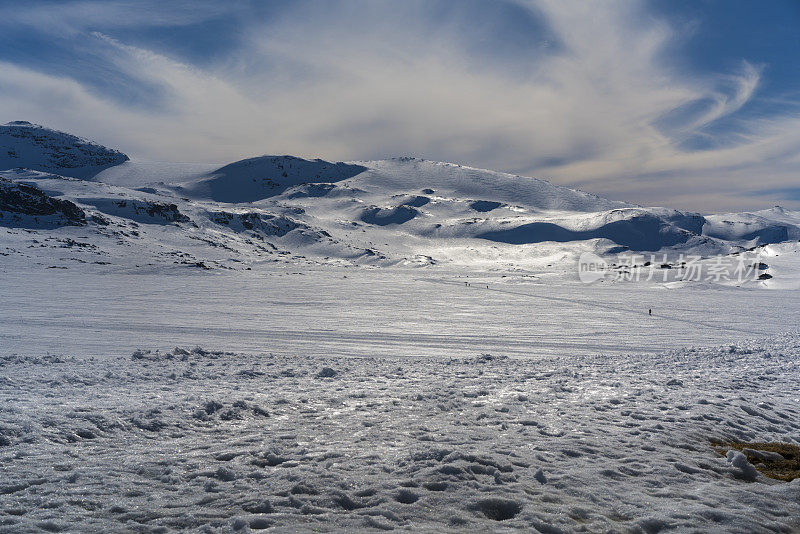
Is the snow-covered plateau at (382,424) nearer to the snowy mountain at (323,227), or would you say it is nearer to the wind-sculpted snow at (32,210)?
the snowy mountain at (323,227)

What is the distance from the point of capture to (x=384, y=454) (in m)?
6.08

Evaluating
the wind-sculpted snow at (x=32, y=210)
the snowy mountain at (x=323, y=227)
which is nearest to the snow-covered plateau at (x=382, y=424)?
the snowy mountain at (x=323, y=227)

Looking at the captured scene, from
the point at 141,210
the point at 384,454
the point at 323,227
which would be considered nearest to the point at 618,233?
the point at 323,227

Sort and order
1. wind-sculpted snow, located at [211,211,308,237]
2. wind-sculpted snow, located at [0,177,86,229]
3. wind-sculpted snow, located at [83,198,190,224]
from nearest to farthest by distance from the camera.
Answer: wind-sculpted snow, located at [0,177,86,229], wind-sculpted snow, located at [83,198,190,224], wind-sculpted snow, located at [211,211,308,237]

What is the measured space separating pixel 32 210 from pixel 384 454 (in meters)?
128

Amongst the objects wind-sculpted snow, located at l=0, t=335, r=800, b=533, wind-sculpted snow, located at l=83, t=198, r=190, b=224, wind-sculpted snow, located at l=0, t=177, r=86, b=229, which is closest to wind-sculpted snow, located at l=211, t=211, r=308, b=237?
wind-sculpted snow, located at l=83, t=198, r=190, b=224

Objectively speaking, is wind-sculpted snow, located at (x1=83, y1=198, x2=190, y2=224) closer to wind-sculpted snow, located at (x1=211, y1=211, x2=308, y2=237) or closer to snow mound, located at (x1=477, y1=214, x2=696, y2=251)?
wind-sculpted snow, located at (x1=211, y1=211, x2=308, y2=237)

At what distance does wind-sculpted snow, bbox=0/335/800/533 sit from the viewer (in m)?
4.58

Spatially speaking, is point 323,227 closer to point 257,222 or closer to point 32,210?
point 257,222

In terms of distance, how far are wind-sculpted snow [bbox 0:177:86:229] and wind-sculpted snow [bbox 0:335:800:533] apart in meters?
110

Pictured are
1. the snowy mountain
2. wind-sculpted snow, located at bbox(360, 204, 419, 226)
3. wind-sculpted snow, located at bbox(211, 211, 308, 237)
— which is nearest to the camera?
the snowy mountain

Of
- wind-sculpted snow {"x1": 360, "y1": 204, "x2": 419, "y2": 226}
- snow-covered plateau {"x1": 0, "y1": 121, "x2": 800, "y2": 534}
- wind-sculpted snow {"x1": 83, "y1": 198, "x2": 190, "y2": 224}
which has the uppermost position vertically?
wind-sculpted snow {"x1": 360, "y1": 204, "x2": 419, "y2": 226}

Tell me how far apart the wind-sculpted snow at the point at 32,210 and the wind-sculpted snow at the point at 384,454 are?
110 m

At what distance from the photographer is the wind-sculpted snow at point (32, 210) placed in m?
95.9
